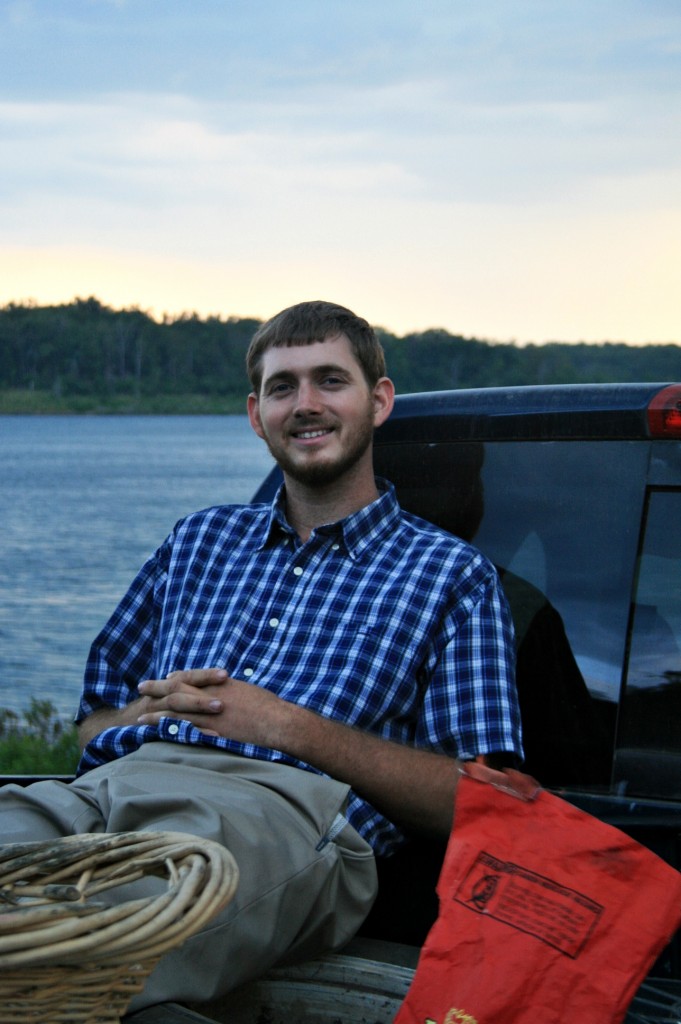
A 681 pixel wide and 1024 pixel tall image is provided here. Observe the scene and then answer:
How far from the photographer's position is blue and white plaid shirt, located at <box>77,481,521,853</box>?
3213mm

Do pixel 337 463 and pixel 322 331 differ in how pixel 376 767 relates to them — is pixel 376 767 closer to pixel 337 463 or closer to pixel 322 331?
pixel 337 463

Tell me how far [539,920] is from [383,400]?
177cm

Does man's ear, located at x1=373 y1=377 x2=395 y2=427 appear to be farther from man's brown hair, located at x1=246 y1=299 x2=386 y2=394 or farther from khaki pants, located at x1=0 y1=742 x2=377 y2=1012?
khaki pants, located at x1=0 y1=742 x2=377 y2=1012

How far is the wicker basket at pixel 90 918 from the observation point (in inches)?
64.3

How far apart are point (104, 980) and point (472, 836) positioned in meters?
0.96

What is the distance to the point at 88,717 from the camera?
3752 millimetres

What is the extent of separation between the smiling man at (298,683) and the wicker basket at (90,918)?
2.18 feet

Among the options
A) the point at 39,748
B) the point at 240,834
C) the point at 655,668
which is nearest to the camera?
the point at 240,834

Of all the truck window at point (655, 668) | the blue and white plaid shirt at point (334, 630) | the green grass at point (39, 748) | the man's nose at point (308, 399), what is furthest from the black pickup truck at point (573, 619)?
the green grass at point (39, 748)

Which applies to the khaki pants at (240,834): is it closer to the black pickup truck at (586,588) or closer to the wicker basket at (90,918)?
the black pickup truck at (586,588)

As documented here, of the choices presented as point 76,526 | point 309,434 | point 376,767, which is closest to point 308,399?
point 309,434

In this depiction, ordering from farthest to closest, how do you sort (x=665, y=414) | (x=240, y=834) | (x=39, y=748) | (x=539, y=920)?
(x=39, y=748) → (x=665, y=414) → (x=240, y=834) → (x=539, y=920)

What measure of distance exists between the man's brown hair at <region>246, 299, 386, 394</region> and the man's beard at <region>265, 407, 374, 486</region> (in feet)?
0.54

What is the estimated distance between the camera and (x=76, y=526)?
159 feet
